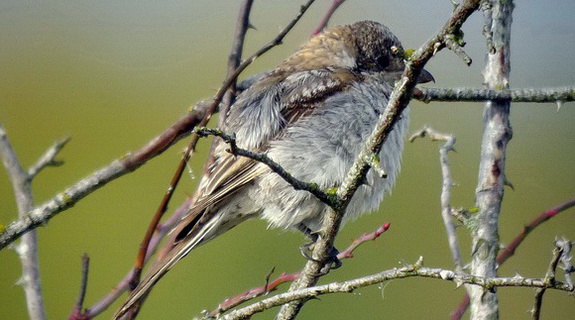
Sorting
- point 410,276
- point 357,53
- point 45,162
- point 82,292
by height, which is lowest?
point 410,276

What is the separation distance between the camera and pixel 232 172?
3994 millimetres

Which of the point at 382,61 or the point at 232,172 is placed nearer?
the point at 232,172

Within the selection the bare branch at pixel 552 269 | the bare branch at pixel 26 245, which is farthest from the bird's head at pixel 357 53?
the bare branch at pixel 552 269

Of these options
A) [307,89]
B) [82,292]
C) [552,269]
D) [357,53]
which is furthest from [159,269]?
[552,269]

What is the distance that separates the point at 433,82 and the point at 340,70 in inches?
23.1

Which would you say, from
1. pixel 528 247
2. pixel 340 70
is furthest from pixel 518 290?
pixel 340 70

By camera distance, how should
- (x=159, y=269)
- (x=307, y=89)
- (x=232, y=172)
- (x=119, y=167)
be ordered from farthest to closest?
1. (x=307, y=89)
2. (x=232, y=172)
3. (x=159, y=269)
4. (x=119, y=167)

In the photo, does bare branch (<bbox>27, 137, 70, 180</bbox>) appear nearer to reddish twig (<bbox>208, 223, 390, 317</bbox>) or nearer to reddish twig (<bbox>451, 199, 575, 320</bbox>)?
reddish twig (<bbox>208, 223, 390, 317</bbox>)

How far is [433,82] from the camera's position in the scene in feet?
15.7

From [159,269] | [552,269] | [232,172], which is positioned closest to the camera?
[552,269]

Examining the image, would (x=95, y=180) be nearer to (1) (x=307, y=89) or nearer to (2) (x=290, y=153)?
(2) (x=290, y=153)

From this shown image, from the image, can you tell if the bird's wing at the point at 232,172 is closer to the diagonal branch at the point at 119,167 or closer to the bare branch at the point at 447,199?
the diagonal branch at the point at 119,167

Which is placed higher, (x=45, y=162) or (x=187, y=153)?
(x=45, y=162)

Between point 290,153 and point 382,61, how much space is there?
1.00 m
